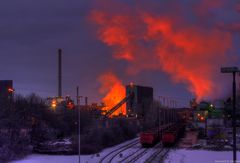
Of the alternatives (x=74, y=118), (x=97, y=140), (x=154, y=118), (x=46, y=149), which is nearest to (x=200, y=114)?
(x=154, y=118)

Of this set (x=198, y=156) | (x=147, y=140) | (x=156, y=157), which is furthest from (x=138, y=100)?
(x=198, y=156)

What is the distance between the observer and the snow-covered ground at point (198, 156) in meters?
45.7

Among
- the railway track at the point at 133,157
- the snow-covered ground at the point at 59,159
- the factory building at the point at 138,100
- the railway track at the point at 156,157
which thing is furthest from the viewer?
the factory building at the point at 138,100

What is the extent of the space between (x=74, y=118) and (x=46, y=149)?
2224cm

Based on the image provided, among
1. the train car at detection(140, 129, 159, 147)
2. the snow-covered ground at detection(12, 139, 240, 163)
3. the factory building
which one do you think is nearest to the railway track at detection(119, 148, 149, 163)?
the snow-covered ground at detection(12, 139, 240, 163)

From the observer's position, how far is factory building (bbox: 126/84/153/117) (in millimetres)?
142000

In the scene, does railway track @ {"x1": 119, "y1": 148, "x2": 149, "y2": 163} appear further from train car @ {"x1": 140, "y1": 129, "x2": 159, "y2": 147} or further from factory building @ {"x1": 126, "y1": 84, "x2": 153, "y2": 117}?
factory building @ {"x1": 126, "y1": 84, "x2": 153, "y2": 117}

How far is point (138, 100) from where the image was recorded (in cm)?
16550

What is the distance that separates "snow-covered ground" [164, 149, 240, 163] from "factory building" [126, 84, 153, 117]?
82303 millimetres

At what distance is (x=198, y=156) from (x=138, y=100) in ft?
380

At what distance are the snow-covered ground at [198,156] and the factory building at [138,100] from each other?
3240 inches

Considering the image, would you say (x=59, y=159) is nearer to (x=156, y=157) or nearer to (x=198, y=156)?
(x=156, y=157)

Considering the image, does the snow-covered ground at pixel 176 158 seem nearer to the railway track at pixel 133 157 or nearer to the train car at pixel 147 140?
the railway track at pixel 133 157

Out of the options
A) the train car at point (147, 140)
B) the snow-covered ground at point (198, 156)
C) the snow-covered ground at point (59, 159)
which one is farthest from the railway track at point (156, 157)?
the train car at point (147, 140)
